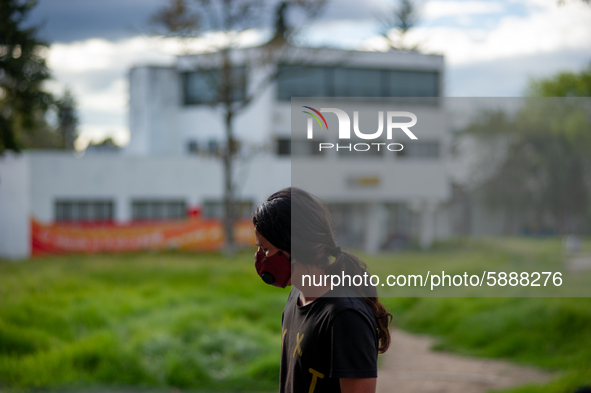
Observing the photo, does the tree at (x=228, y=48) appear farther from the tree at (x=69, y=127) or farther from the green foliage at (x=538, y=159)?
the tree at (x=69, y=127)

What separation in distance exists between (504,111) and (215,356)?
17.2 ft

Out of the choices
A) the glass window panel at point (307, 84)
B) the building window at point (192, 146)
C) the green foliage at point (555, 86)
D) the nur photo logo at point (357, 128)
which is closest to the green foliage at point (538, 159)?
the nur photo logo at point (357, 128)

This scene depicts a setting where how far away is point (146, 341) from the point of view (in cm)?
809

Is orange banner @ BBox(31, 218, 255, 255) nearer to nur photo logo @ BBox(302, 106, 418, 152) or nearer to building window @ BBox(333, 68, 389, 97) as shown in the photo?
building window @ BBox(333, 68, 389, 97)

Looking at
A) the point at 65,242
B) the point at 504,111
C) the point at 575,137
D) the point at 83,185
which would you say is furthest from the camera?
the point at 83,185

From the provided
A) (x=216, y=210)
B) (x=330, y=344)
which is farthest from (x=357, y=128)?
(x=216, y=210)

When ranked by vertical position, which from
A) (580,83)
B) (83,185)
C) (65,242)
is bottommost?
(65,242)

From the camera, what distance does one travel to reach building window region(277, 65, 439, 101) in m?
30.9

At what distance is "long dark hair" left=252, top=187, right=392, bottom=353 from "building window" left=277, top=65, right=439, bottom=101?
2775 cm

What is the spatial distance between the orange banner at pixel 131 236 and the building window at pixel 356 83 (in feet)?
27.3

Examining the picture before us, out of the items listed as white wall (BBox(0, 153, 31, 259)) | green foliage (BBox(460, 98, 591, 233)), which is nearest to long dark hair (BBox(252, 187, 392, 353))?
green foliage (BBox(460, 98, 591, 233))

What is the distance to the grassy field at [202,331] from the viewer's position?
7.20 meters

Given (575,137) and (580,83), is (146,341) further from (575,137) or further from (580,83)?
(580,83)

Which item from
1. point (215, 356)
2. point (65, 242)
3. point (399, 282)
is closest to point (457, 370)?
point (215, 356)
